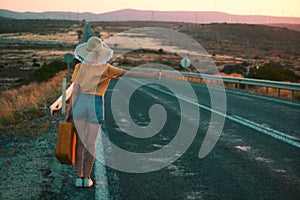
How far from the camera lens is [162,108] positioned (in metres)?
13.6

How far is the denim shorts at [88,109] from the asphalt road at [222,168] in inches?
33.5

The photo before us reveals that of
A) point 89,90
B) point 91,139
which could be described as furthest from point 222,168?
point 89,90

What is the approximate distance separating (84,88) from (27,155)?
8.37ft

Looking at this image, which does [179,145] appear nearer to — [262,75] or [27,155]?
[27,155]

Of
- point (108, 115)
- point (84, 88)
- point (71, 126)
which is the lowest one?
point (108, 115)

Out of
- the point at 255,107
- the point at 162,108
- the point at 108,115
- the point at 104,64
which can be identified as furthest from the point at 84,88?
the point at 255,107

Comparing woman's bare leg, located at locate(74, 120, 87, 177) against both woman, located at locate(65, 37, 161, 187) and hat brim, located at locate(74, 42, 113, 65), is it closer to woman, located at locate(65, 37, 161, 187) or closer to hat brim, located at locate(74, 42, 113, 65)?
woman, located at locate(65, 37, 161, 187)

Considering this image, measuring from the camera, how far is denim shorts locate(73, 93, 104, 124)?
16.3ft

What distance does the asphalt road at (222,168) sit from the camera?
4904 millimetres

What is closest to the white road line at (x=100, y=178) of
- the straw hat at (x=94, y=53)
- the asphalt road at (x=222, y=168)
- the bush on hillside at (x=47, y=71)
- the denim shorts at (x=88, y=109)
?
the asphalt road at (x=222, y=168)

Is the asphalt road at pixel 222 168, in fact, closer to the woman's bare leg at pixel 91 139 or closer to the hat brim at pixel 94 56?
the woman's bare leg at pixel 91 139

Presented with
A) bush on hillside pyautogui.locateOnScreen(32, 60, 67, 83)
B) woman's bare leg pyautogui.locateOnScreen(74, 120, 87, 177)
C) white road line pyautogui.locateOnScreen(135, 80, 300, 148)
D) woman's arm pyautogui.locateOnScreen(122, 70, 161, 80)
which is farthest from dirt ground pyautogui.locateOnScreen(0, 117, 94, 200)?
bush on hillside pyautogui.locateOnScreen(32, 60, 67, 83)

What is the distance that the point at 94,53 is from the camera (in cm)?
498

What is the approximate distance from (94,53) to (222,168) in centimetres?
250
